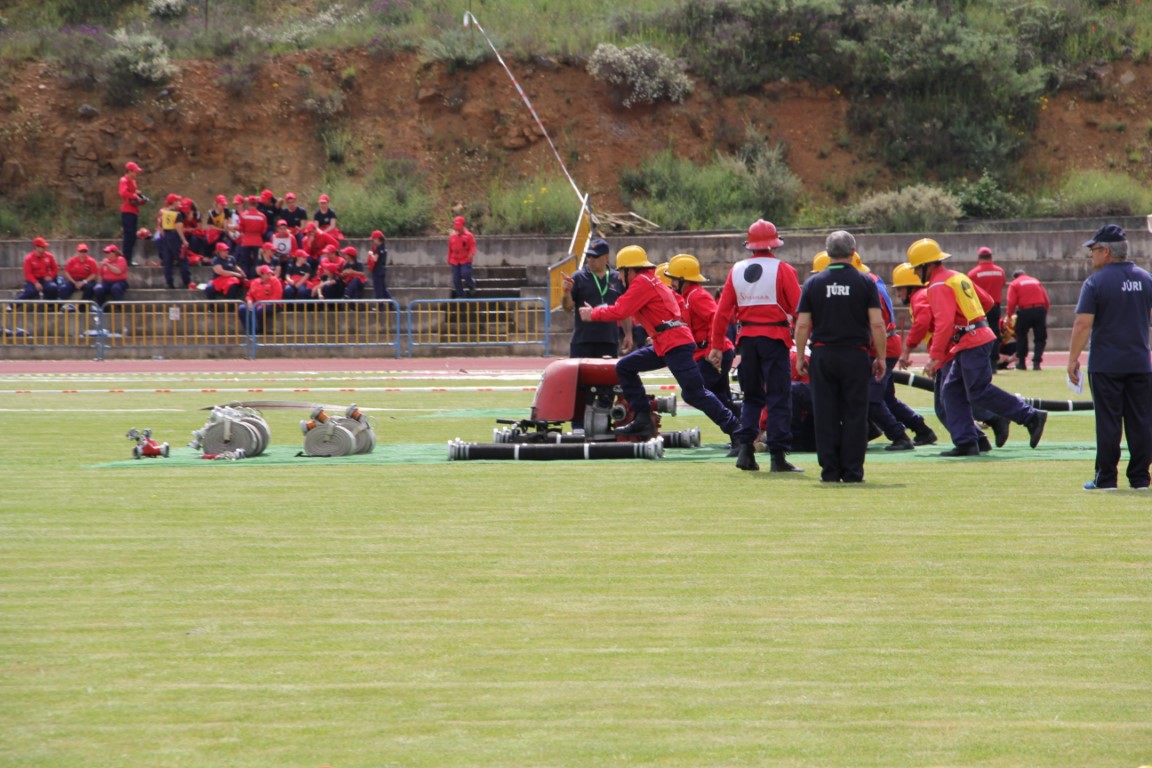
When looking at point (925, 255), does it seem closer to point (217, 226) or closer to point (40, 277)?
point (40, 277)

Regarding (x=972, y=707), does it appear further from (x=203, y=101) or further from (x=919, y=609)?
(x=203, y=101)

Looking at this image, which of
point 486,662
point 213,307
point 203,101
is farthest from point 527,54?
point 486,662

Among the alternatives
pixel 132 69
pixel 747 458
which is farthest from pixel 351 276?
pixel 747 458

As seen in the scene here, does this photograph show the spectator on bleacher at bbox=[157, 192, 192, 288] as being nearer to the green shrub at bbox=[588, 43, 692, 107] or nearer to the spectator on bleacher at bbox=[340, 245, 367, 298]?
the spectator on bleacher at bbox=[340, 245, 367, 298]

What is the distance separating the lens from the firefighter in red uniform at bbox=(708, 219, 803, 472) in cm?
1259

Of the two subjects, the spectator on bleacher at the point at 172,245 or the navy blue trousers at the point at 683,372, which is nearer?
the navy blue trousers at the point at 683,372

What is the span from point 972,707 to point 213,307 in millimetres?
29580

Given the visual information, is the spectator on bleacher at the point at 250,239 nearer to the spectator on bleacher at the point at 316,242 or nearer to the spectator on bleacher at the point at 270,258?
the spectator on bleacher at the point at 270,258

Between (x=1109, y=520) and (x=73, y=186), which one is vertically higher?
(x=73, y=186)

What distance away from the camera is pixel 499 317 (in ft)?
111

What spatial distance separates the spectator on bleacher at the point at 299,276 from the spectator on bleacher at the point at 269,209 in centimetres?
168

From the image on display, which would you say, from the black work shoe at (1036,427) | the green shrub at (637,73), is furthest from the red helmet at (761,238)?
the green shrub at (637,73)

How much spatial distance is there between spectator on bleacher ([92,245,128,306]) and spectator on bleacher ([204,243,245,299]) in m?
1.79

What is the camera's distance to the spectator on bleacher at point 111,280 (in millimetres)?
34469
